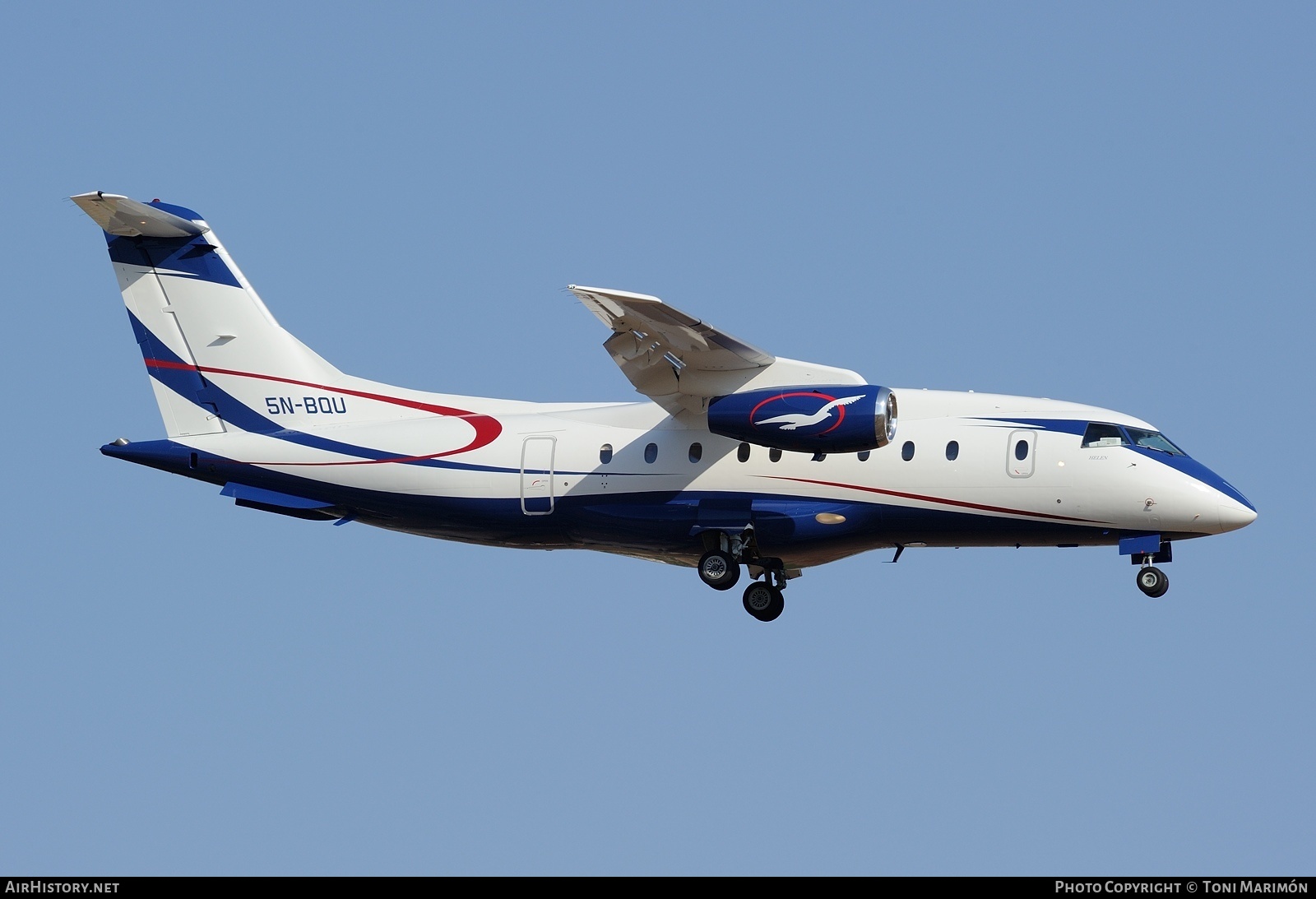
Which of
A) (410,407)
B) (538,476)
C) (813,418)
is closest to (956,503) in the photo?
(813,418)

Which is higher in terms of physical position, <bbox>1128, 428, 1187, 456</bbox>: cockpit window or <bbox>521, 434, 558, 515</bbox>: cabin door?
<bbox>1128, 428, 1187, 456</bbox>: cockpit window

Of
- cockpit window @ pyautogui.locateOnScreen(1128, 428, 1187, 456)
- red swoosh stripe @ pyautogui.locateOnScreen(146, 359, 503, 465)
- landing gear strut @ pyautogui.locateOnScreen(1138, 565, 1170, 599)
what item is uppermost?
red swoosh stripe @ pyautogui.locateOnScreen(146, 359, 503, 465)

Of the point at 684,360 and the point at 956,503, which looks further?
the point at 684,360

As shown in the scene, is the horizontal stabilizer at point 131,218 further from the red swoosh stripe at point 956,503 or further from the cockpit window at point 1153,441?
the cockpit window at point 1153,441

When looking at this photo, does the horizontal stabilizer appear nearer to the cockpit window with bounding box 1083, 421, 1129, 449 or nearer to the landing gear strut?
the cockpit window with bounding box 1083, 421, 1129, 449

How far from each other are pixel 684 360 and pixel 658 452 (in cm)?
121

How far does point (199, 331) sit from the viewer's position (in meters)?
21.3

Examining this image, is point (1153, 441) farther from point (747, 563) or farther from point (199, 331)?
point (199, 331)

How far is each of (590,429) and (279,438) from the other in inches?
147

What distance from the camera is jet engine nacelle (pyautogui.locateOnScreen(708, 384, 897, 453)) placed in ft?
58.4

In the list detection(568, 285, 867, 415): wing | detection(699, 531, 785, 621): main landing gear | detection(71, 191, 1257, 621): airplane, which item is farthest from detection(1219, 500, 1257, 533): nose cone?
detection(699, 531, 785, 621): main landing gear

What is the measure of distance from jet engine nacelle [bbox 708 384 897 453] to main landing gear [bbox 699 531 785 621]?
1.43 meters
